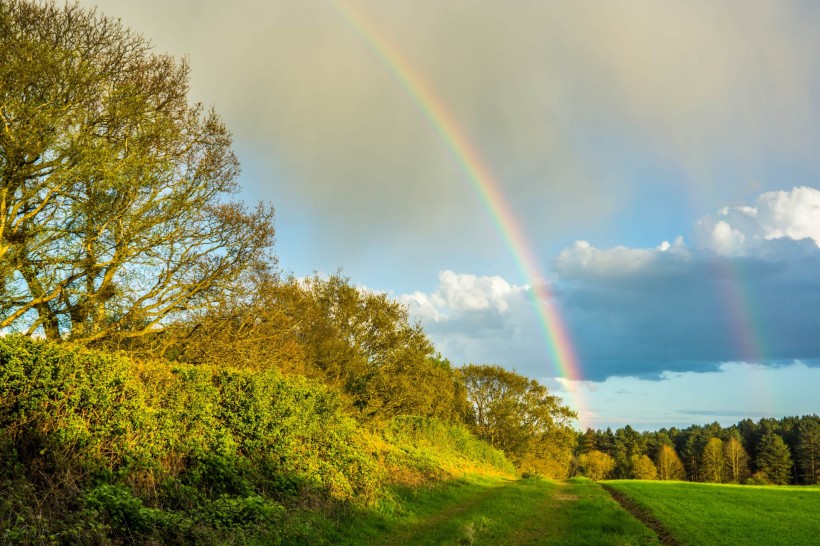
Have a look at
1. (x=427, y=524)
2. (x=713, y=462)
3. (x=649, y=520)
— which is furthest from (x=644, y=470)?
(x=427, y=524)

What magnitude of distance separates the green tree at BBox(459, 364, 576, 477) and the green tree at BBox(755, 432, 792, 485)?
71518 mm

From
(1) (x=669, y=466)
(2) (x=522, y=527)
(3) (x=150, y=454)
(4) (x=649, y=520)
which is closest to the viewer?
(3) (x=150, y=454)

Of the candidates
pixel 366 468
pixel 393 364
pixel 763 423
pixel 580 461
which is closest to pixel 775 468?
pixel 763 423

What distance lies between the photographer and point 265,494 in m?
14.1

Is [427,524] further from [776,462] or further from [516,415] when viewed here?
[776,462]

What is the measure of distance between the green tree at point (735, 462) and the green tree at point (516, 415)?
237 ft

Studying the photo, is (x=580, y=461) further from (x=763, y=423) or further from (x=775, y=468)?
(x=763, y=423)

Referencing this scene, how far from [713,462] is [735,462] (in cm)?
508

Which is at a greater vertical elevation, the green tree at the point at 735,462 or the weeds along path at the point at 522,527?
the weeds along path at the point at 522,527

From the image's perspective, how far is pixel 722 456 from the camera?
133125 mm

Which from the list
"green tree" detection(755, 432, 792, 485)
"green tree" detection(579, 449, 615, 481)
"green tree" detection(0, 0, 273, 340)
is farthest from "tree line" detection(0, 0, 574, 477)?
"green tree" detection(755, 432, 792, 485)

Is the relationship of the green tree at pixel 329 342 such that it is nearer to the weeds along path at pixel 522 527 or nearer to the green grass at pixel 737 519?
the weeds along path at pixel 522 527

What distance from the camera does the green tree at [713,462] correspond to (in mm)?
130125

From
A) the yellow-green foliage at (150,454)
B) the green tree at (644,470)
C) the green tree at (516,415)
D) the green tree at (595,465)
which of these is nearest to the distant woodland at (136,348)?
the yellow-green foliage at (150,454)
